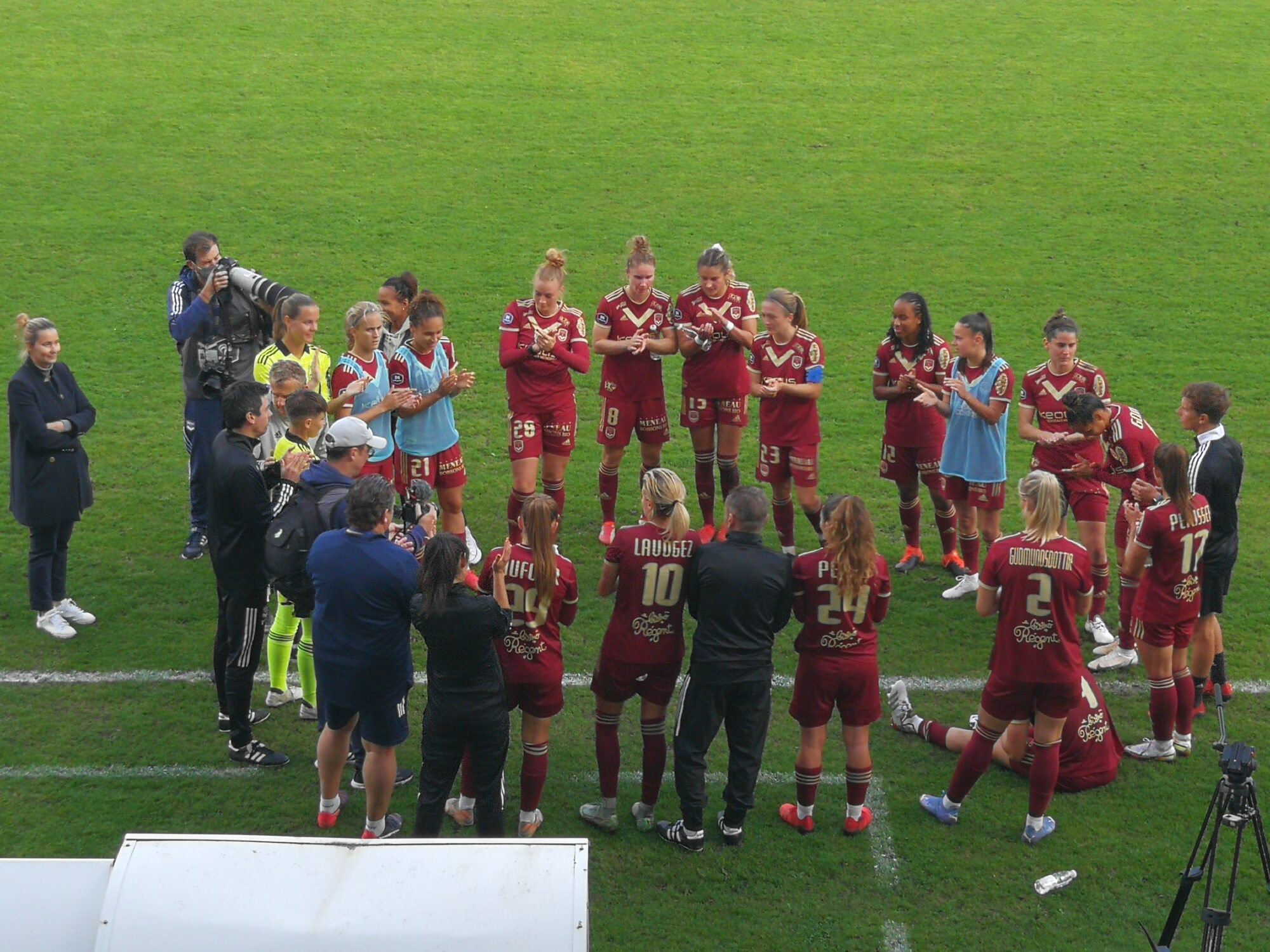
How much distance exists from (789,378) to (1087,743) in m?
3.09

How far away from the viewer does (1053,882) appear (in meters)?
5.86

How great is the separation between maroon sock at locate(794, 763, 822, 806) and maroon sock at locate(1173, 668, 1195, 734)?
2.01 m

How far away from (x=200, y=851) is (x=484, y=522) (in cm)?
550

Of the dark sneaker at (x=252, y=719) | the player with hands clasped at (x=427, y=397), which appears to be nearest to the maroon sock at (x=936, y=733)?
the player with hands clasped at (x=427, y=397)

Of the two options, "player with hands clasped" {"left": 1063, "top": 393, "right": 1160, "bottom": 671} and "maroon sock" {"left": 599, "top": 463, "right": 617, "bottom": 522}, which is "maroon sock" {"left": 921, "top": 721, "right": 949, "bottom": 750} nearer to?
"player with hands clasped" {"left": 1063, "top": 393, "right": 1160, "bottom": 671}

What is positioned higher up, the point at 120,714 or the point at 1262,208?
the point at 1262,208

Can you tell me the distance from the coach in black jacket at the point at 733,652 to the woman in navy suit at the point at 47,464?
4.15m

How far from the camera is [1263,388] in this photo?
447 inches

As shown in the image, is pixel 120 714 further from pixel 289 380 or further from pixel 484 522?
pixel 484 522

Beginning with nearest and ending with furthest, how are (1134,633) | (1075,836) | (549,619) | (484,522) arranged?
1. (549,619)
2. (1075,836)
3. (1134,633)
4. (484,522)

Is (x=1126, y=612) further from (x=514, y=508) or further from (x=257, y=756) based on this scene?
(x=257, y=756)

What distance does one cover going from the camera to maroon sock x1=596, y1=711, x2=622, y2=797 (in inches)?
241

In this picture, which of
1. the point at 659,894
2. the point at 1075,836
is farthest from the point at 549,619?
the point at 1075,836

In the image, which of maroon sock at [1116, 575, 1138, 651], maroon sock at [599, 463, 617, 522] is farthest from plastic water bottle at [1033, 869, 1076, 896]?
maroon sock at [599, 463, 617, 522]
